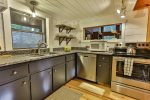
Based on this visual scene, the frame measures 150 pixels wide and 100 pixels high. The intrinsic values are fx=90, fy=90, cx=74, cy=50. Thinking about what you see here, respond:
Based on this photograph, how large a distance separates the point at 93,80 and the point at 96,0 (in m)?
2.02

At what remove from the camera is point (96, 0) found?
6.15 feet

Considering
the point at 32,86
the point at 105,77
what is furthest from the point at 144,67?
the point at 32,86

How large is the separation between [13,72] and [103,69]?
2003mm

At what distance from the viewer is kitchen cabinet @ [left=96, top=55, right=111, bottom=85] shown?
2344 millimetres

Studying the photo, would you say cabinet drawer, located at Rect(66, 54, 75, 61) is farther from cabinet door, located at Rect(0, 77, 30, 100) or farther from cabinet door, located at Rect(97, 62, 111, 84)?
cabinet door, located at Rect(0, 77, 30, 100)

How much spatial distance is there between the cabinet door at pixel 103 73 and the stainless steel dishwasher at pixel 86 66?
0.14 metres

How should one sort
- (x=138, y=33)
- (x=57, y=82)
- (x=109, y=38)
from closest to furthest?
(x=57, y=82)
(x=138, y=33)
(x=109, y=38)

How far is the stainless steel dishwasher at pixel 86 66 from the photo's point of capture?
2.54 meters

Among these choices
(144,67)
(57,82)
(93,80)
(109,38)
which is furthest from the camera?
(109,38)

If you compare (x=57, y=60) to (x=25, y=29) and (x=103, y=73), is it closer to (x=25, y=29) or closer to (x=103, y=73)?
(x=25, y=29)

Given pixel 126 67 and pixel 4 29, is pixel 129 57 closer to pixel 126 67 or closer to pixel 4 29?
pixel 126 67

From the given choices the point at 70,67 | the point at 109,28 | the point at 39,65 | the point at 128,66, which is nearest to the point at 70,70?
the point at 70,67

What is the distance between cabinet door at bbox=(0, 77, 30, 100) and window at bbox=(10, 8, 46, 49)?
0.99 metres

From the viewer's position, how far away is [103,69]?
2418mm
